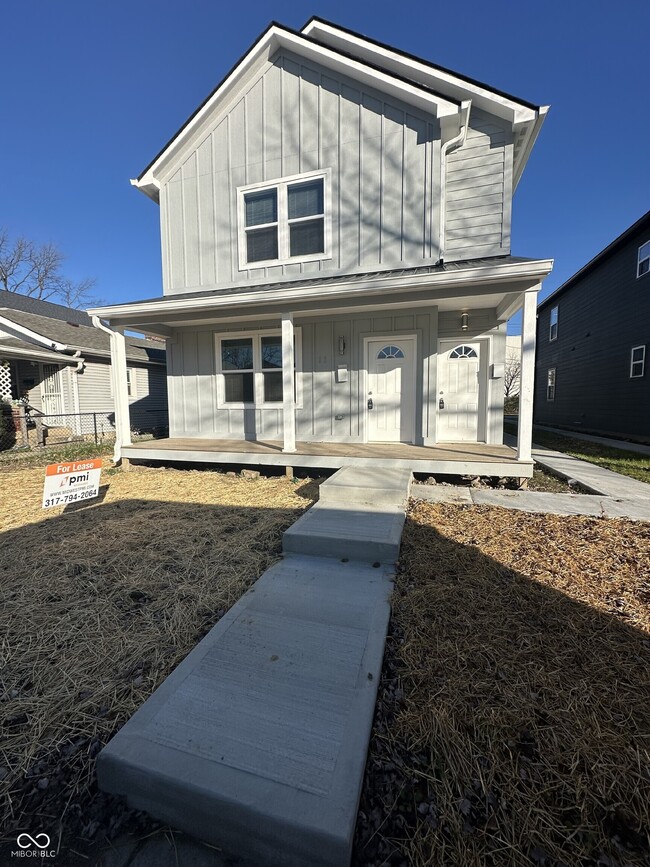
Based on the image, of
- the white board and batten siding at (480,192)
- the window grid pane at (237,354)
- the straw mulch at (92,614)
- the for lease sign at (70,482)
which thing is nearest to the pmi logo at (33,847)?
the straw mulch at (92,614)

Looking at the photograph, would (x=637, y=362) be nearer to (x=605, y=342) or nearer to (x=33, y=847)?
(x=605, y=342)

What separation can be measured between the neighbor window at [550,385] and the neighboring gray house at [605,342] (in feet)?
0.29

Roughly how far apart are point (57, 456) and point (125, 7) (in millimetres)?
9582

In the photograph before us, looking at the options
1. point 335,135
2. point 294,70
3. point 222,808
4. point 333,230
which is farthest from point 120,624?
point 294,70

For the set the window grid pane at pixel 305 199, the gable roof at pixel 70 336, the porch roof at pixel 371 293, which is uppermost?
the window grid pane at pixel 305 199

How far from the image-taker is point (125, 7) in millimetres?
7953

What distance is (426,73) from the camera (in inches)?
265

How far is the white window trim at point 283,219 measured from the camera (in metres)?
7.11

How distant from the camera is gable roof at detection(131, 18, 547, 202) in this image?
6234 millimetres

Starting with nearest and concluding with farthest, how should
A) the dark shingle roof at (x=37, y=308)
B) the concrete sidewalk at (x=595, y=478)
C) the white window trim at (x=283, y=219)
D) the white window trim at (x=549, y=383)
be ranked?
1. the concrete sidewalk at (x=595, y=478)
2. the white window trim at (x=283, y=219)
3. the dark shingle roof at (x=37, y=308)
4. the white window trim at (x=549, y=383)

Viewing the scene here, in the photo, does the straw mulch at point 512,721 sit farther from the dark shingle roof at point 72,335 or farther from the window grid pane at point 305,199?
the dark shingle roof at point 72,335

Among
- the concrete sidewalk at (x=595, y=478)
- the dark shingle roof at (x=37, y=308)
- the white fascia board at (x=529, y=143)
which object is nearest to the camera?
the concrete sidewalk at (x=595, y=478)

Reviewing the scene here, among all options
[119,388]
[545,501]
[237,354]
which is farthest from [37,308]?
[545,501]

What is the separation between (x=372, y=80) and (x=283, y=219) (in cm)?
260
